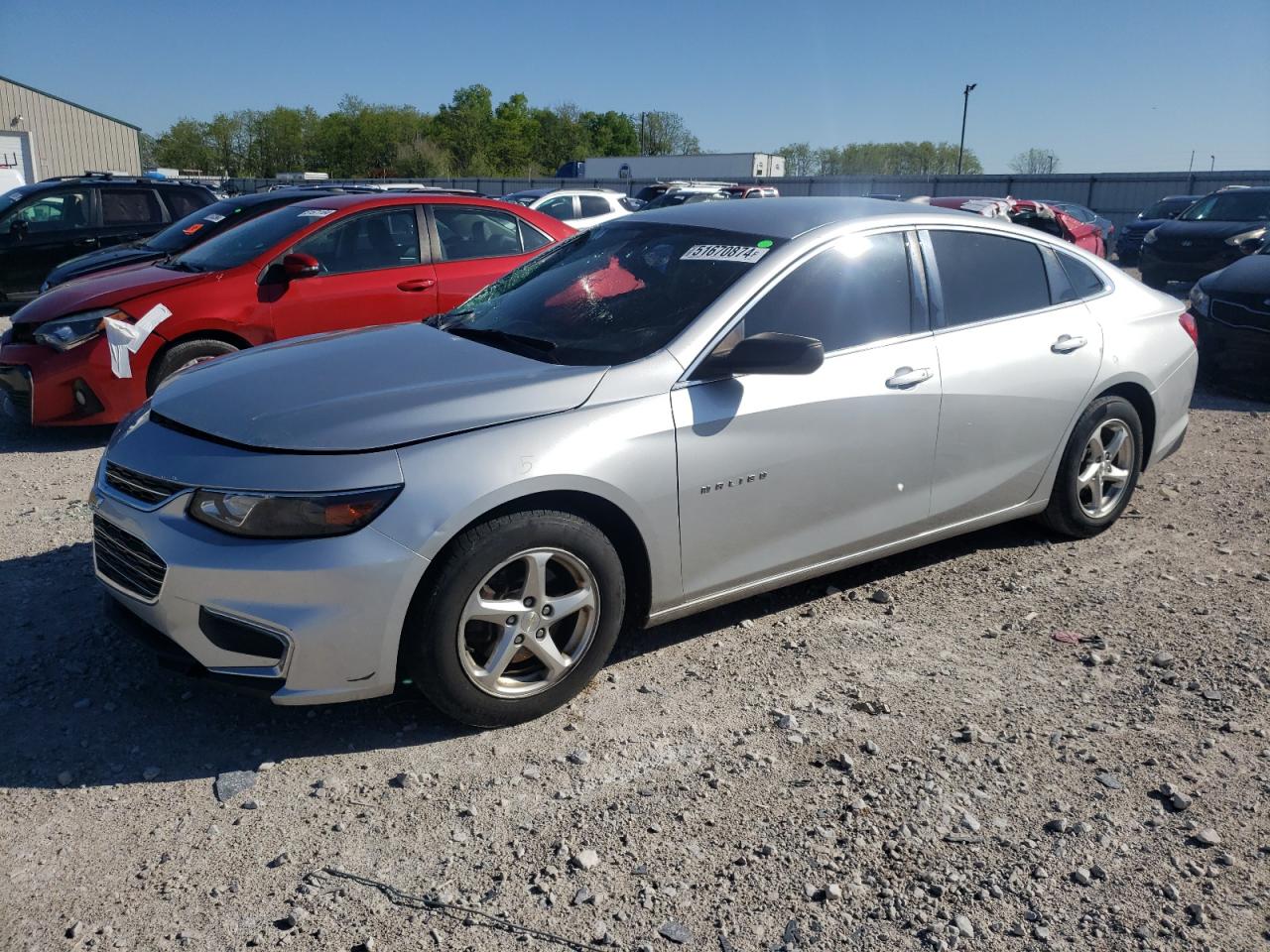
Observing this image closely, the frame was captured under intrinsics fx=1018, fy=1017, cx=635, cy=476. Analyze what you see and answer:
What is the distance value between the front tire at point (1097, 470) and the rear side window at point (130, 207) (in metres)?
11.6

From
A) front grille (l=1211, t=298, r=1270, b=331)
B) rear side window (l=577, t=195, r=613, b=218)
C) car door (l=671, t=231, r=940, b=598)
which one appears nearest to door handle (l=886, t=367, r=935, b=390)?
car door (l=671, t=231, r=940, b=598)

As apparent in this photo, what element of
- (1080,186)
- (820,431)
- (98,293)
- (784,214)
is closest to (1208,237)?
(784,214)

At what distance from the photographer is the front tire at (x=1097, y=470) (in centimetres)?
487

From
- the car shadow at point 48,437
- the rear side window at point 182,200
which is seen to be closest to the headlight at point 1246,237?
the rear side window at point 182,200

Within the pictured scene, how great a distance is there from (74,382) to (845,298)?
4.92 meters

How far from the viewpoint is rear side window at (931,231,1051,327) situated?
4.39 metres

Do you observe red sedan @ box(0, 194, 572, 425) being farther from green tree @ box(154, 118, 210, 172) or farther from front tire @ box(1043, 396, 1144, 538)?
green tree @ box(154, 118, 210, 172)

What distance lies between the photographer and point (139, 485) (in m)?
3.23

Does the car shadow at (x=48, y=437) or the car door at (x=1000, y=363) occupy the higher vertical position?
the car door at (x=1000, y=363)

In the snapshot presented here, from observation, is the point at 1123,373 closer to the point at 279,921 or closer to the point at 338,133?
the point at 279,921

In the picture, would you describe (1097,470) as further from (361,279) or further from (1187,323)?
(361,279)

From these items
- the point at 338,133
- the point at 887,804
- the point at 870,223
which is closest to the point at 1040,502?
the point at 870,223

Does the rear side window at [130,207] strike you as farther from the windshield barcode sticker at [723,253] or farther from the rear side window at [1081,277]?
the rear side window at [1081,277]

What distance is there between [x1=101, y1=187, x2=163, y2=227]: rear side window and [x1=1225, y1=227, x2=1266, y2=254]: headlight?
15556 mm
